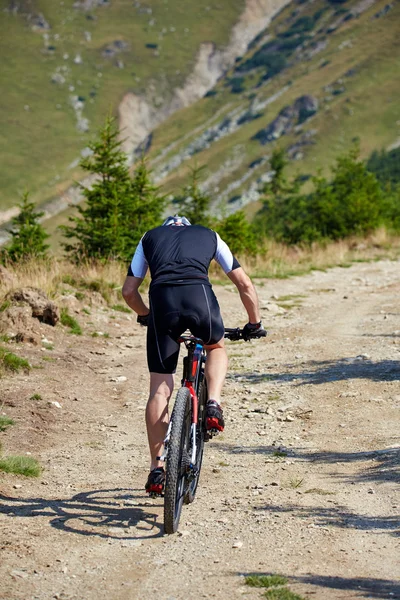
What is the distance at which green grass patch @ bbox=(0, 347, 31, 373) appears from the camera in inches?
372

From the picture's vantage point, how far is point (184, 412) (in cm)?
516

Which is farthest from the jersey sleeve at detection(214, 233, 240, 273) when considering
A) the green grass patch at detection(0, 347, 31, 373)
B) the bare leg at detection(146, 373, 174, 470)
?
the green grass patch at detection(0, 347, 31, 373)

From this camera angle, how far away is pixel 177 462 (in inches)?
197

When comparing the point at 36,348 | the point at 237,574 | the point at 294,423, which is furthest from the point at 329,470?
the point at 36,348

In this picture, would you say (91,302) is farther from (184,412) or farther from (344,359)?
(184,412)

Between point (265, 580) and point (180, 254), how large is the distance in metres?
2.35

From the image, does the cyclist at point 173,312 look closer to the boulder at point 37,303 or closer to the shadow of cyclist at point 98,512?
the shadow of cyclist at point 98,512

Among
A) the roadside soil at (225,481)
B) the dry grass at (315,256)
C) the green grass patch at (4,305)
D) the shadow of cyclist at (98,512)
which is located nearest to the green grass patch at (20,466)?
the roadside soil at (225,481)

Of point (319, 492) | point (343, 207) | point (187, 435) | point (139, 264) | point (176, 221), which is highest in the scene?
point (343, 207)

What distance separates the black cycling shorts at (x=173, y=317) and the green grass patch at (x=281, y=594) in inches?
71.9

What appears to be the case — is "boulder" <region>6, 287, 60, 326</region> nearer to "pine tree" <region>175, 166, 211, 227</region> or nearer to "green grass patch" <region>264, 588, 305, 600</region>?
"green grass patch" <region>264, 588, 305, 600</region>

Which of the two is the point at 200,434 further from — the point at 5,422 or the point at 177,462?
the point at 5,422

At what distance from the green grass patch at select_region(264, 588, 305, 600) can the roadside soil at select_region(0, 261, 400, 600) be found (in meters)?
0.07

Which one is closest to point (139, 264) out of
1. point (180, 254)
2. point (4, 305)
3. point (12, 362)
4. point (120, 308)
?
point (180, 254)
